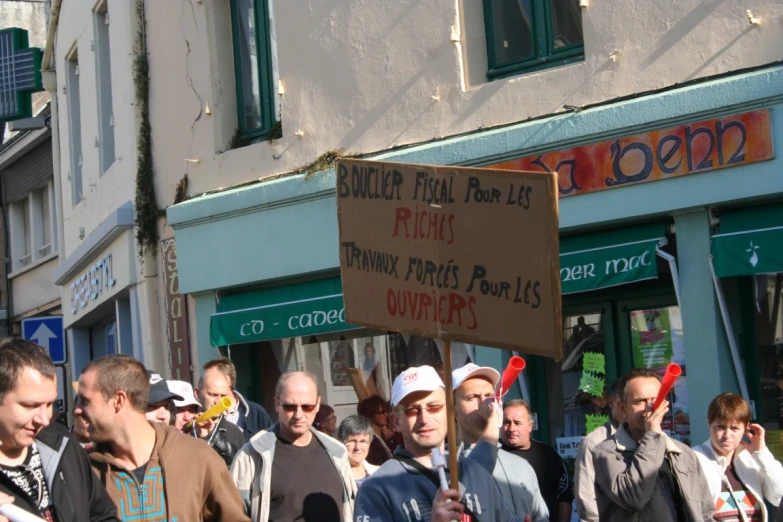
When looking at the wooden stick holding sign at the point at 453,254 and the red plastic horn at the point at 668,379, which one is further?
the red plastic horn at the point at 668,379

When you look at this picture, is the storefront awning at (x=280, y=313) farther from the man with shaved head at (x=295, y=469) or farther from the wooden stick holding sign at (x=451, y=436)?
the wooden stick holding sign at (x=451, y=436)

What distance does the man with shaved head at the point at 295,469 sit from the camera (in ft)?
22.3

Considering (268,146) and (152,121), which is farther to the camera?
(152,121)

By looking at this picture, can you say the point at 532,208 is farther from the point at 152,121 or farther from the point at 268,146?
the point at 152,121

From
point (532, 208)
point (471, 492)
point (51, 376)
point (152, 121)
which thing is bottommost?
point (471, 492)

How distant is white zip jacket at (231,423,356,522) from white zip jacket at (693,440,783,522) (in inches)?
86.4

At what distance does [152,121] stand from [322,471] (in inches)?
387

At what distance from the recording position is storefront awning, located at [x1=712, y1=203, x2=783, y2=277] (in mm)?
9789

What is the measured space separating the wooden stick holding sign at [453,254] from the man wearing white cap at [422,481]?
0.66 feet

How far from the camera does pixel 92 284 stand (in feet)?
63.2

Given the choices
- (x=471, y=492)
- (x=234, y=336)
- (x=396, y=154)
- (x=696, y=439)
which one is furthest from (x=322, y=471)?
(x=234, y=336)

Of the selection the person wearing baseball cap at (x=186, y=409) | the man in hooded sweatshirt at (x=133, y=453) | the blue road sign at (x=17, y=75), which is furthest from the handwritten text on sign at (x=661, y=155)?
the blue road sign at (x=17, y=75)

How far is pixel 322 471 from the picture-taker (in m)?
6.95

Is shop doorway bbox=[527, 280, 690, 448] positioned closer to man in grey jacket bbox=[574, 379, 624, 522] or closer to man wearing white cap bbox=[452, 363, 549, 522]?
man in grey jacket bbox=[574, 379, 624, 522]
